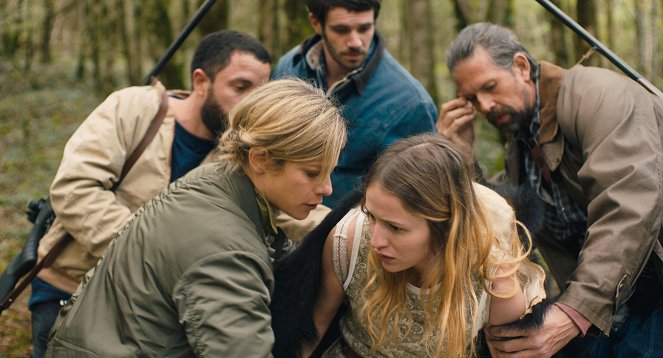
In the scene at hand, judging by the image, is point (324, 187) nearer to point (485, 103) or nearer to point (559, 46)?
point (485, 103)

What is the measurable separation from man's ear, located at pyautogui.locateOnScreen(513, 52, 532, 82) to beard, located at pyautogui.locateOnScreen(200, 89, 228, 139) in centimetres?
166

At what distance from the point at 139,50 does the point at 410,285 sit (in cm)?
1250

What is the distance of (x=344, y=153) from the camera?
4629mm

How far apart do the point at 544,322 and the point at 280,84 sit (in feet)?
5.14

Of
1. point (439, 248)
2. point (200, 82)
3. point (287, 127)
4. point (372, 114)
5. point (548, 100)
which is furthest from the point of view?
point (372, 114)

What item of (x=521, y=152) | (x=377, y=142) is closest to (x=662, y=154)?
(x=521, y=152)

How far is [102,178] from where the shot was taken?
12.5 ft

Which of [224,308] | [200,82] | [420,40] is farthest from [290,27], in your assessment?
[224,308]

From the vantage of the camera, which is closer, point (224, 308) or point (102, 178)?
point (224, 308)

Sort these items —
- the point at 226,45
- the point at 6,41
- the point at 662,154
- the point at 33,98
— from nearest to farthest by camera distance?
the point at 662,154
the point at 226,45
the point at 6,41
the point at 33,98

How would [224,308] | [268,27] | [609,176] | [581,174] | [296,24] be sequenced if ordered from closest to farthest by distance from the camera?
[224,308], [609,176], [581,174], [296,24], [268,27]

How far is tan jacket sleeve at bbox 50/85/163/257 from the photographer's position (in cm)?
377

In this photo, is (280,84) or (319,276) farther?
(319,276)

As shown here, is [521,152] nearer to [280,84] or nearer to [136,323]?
[280,84]
